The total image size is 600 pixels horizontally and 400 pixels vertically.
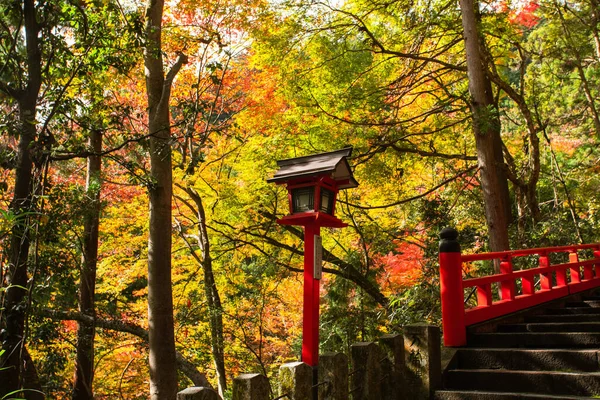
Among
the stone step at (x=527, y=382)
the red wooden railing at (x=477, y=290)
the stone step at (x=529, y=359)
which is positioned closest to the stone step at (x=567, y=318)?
the red wooden railing at (x=477, y=290)

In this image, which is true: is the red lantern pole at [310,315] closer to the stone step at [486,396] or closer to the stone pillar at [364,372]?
the stone pillar at [364,372]

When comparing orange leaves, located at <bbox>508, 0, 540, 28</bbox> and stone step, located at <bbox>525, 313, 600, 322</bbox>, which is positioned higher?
orange leaves, located at <bbox>508, 0, 540, 28</bbox>

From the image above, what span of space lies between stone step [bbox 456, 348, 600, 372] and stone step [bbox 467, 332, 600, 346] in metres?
0.36

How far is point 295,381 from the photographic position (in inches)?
116

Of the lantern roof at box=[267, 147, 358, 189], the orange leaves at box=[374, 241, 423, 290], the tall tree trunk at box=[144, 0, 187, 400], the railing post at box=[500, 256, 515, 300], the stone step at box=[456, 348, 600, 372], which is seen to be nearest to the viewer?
the stone step at box=[456, 348, 600, 372]

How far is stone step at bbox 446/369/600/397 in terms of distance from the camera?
396cm

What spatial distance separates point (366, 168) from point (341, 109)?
159cm

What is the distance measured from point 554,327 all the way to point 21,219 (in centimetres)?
566

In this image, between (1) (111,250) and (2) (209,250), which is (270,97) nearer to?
(2) (209,250)

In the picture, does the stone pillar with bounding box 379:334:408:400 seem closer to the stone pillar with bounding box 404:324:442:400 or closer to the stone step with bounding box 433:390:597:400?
the stone pillar with bounding box 404:324:442:400

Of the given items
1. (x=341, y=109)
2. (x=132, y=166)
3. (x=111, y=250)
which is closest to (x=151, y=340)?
(x=132, y=166)

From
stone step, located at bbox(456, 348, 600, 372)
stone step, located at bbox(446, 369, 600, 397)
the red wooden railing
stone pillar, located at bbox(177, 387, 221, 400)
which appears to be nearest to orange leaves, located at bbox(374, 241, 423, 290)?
the red wooden railing

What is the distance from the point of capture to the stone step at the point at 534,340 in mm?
5004

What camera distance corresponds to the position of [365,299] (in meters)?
13.4
